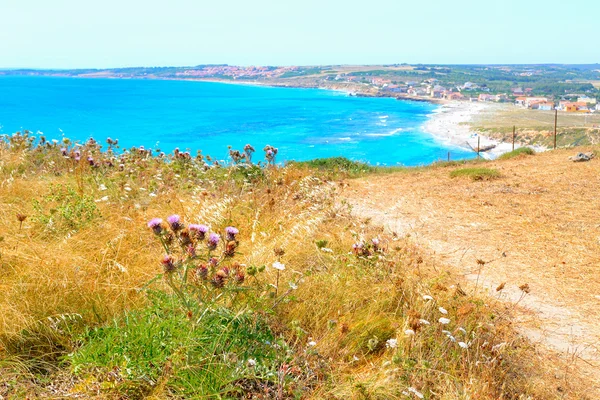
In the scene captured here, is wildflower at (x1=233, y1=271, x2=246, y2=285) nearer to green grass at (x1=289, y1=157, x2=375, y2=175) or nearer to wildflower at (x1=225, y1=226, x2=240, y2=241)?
wildflower at (x1=225, y1=226, x2=240, y2=241)

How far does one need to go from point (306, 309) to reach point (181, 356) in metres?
1.20

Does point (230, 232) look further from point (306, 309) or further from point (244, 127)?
point (244, 127)

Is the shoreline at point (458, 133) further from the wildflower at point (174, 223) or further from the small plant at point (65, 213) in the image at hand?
the wildflower at point (174, 223)

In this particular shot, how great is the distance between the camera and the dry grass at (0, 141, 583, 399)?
109 inches

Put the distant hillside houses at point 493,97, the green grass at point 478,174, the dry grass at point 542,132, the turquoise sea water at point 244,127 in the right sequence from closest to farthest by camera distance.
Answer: the green grass at point 478,174, the dry grass at point 542,132, the turquoise sea water at point 244,127, the distant hillside houses at point 493,97

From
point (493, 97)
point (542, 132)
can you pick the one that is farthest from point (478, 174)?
point (493, 97)

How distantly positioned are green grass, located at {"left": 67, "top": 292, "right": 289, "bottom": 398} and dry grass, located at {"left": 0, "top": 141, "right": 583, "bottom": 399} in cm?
11

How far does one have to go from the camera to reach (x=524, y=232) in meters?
7.10

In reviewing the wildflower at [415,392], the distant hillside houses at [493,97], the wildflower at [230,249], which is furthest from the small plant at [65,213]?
the distant hillside houses at [493,97]

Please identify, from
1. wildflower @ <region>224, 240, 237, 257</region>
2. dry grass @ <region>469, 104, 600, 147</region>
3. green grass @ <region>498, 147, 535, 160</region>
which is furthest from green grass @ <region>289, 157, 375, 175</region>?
dry grass @ <region>469, 104, 600, 147</region>

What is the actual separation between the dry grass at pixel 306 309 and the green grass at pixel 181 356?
0.36 ft

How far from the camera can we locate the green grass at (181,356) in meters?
2.44

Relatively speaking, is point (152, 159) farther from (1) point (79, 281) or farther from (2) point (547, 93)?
(2) point (547, 93)

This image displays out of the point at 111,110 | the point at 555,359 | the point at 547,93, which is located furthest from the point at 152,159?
the point at 547,93
